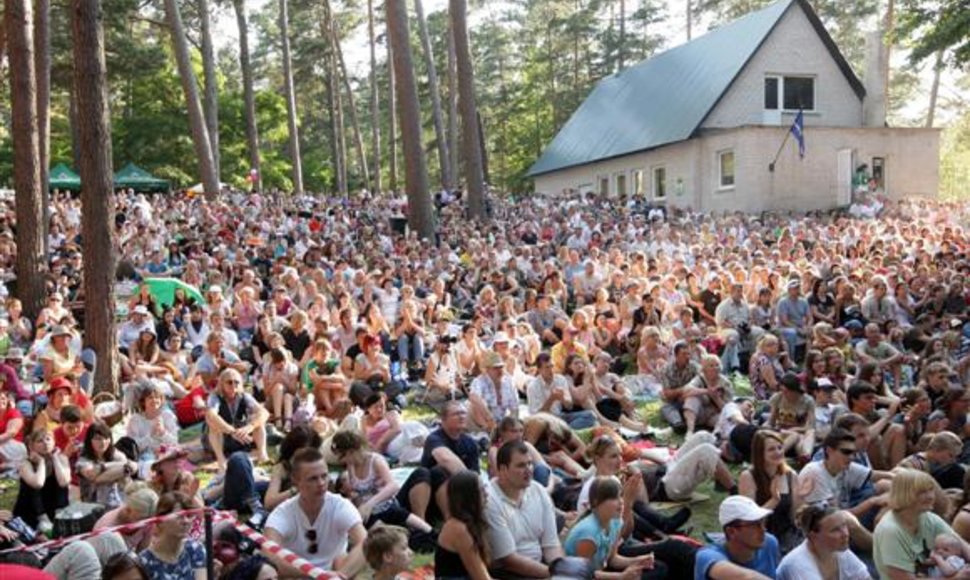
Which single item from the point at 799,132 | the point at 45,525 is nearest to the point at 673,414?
the point at 45,525

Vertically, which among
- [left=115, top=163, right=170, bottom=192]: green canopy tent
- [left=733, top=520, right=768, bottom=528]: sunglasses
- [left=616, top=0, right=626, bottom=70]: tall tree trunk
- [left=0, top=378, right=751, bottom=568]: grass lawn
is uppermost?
[left=616, top=0, right=626, bottom=70]: tall tree trunk

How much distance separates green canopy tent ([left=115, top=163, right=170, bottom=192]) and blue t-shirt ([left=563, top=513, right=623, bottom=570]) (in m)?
35.4

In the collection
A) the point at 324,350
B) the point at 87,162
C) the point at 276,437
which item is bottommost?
the point at 276,437

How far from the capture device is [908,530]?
5.93 metres

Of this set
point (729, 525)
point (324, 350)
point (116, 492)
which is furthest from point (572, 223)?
point (729, 525)

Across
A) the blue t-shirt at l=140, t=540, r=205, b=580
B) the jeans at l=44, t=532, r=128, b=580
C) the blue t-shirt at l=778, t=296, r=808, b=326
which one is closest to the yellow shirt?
the blue t-shirt at l=778, t=296, r=808, b=326

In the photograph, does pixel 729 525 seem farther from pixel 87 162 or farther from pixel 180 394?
pixel 87 162

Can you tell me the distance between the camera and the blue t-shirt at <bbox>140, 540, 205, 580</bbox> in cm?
563

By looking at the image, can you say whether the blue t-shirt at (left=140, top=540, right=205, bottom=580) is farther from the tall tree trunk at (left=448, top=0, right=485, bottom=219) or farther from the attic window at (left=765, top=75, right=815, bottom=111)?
the attic window at (left=765, top=75, right=815, bottom=111)

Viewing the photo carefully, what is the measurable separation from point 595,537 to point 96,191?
314 inches

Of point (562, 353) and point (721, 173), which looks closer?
point (562, 353)

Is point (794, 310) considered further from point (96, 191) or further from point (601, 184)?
point (601, 184)

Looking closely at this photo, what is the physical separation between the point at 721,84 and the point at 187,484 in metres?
29.1

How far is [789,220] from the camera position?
28781 mm
